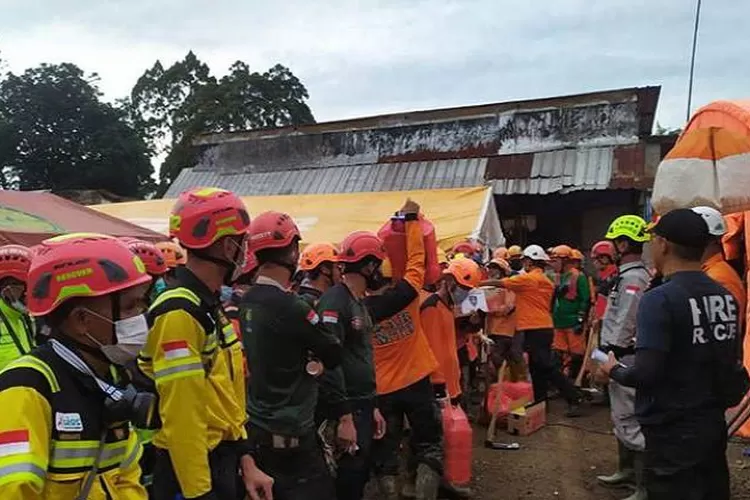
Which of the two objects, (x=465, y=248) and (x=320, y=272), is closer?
(x=320, y=272)

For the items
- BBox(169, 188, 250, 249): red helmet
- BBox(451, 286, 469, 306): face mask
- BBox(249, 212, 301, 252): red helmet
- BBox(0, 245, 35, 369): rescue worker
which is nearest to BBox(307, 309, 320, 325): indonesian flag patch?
BBox(249, 212, 301, 252): red helmet

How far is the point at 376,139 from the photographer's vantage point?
18.1 meters

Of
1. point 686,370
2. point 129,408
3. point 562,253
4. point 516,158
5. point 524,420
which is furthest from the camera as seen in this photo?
point 516,158

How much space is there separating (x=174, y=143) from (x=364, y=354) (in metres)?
32.7

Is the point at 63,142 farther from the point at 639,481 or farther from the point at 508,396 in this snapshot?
the point at 639,481

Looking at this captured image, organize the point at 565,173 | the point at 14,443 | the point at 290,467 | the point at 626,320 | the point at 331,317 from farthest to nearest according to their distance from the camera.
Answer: the point at 565,173
the point at 626,320
the point at 331,317
the point at 290,467
the point at 14,443

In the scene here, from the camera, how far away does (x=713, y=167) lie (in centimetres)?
457

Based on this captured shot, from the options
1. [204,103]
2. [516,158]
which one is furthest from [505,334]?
[204,103]

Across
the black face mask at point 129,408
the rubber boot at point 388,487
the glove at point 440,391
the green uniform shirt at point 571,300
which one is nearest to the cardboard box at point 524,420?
the green uniform shirt at point 571,300

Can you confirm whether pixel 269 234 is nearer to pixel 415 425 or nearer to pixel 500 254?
pixel 415 425

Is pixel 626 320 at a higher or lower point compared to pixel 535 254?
lower

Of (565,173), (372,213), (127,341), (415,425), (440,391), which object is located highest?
(565,173)

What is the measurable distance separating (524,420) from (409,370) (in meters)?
3.23

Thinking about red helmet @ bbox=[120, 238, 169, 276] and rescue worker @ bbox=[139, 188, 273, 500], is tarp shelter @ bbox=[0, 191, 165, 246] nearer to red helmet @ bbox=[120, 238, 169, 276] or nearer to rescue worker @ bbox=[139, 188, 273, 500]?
red helmet @ bbox=[120, 238, 169, 276]
